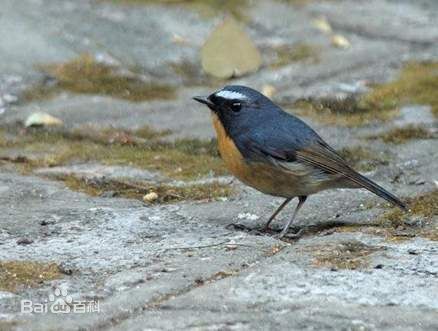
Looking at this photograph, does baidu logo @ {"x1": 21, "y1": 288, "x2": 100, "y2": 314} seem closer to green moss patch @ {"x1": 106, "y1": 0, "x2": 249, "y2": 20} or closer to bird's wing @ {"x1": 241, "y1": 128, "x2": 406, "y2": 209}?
bird's wing @ {"x1": 241, "y1": 128, "x2": 406, "y2": 209}

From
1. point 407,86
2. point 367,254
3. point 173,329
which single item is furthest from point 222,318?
point 407,86

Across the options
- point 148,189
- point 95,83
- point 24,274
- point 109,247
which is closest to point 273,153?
point 148,189

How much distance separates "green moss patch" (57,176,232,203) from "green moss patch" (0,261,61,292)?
3.87 feet

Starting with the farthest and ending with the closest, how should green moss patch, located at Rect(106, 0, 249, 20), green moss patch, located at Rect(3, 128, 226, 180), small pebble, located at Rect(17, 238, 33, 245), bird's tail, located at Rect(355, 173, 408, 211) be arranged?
green moss patch, located at Rect(106, 0, 249, 20) < green moss patch, located at Rect(3, 128, 226, 180) < bird's tail, located at Rect(355, 173, 408, 211) < small pebble, located at Rect(17, 238, 33, 245)

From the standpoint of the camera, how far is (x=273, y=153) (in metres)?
5.14

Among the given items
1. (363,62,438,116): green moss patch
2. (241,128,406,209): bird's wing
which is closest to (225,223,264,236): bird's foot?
(241,128,406,209): bird's wing

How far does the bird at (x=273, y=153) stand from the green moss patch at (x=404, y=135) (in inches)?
38.4

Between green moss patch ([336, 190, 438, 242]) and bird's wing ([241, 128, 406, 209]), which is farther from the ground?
bird's wing ([241, 128, 406, 209])

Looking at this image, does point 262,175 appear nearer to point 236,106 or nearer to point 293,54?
point 236,106

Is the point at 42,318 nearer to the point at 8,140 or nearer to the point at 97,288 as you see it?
the point at 97,288

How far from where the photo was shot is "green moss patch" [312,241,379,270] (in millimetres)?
4059

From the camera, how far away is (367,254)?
4.23m

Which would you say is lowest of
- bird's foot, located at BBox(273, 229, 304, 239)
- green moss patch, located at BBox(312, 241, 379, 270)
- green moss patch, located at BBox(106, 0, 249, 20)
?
bird's foot, located at BBox(273, 229, 304, 239)

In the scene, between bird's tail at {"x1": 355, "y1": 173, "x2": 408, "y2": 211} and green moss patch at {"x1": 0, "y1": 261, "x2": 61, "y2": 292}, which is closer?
green moss patch at {"x1": 0, "y1": 261, "x2": 61, "y2": 292}
